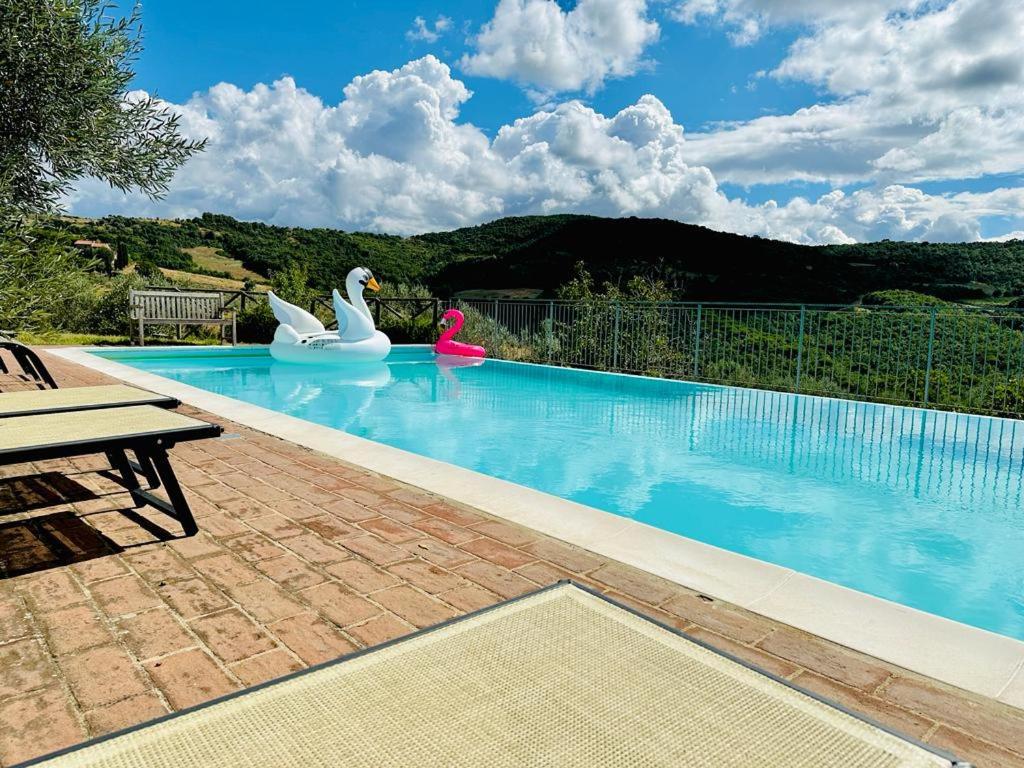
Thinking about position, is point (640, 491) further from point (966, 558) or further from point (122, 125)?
point (122, 125)

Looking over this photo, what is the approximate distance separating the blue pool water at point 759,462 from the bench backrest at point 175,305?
441cm

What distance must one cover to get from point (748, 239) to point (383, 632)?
2720 cm

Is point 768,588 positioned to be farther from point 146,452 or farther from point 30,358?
point 30,358

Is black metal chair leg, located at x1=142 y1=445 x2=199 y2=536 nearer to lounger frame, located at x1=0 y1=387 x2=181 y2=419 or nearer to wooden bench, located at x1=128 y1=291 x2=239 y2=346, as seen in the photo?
lounger frame, located at x1=0 y1=387 x2=181 y2=419

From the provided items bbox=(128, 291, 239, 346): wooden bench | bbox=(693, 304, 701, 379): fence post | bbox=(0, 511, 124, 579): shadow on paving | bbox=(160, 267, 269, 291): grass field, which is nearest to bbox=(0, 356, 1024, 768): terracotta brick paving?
bbox=(0, 511, 124, 579): shadow on paving

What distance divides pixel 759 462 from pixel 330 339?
8687 millimetres

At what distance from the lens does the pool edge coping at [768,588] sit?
207cm

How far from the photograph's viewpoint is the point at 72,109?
5.99 metres

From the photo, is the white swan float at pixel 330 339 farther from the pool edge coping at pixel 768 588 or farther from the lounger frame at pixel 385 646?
the lounger frame at pixel 385 646

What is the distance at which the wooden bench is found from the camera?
46.9 ft

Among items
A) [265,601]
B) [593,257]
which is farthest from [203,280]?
[265,601]

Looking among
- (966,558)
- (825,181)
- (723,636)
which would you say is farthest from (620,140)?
(723,636)

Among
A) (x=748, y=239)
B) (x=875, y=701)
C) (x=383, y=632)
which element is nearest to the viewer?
(x=875, y=701)

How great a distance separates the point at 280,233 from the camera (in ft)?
109
